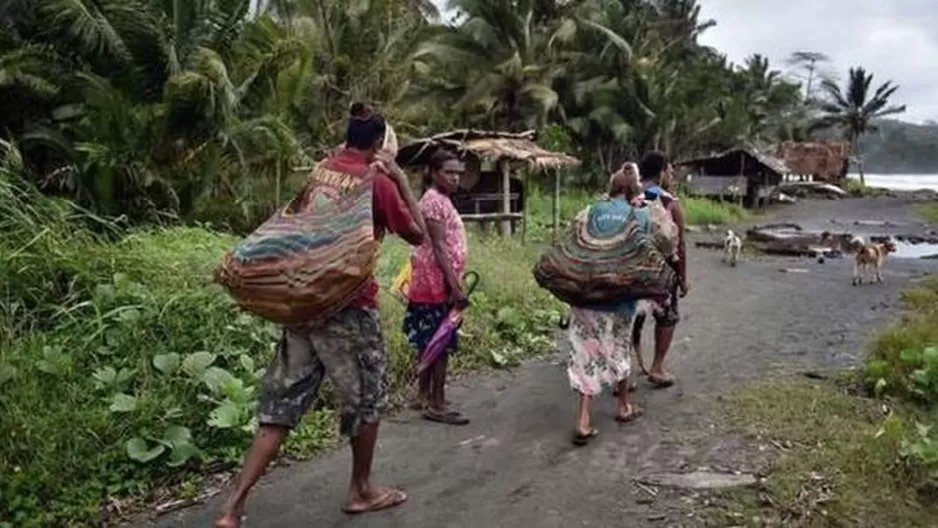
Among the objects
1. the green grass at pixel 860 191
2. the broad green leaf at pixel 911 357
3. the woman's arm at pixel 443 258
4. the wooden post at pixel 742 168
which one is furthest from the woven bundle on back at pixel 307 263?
the green grass at pixel 860 191

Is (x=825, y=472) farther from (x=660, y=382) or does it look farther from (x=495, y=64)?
(x=495, y=64)

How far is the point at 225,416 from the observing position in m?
4.62

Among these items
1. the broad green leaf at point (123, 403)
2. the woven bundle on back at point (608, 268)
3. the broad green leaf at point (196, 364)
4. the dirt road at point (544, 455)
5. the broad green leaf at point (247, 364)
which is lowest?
the dirt road at point (544, 455)

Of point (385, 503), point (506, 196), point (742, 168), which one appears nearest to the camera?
point (385, 503)

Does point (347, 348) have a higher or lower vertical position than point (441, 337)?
higher

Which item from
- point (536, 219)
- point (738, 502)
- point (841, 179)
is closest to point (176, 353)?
point (738, 502)

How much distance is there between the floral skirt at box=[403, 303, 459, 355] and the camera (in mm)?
5391

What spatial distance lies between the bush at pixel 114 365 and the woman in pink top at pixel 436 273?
0.49 m

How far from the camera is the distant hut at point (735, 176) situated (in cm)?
3697

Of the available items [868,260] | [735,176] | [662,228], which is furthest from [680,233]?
[735,176]

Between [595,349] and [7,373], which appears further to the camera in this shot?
[595,349]

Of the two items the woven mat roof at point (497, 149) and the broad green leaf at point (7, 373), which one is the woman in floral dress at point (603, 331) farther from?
the woven mat roof at point (497, 149)

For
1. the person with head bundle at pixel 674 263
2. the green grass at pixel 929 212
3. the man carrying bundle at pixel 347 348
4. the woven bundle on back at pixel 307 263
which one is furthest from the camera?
the green grass at pixel 929 212

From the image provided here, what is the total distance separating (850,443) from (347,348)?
10.1 ft
